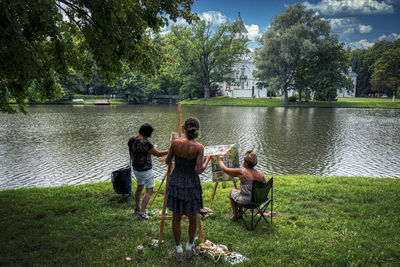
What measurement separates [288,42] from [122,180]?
46655mm

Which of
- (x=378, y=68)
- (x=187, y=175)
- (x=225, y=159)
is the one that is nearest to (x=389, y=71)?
(x=378, y=68)

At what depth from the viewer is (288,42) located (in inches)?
1843

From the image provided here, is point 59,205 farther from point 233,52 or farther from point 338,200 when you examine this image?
point 233,52

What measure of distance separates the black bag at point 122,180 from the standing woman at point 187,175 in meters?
2.57

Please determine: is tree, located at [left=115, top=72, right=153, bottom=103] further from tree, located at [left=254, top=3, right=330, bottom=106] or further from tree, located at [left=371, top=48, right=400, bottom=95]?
tree, located at [left=371, top=48, right=400, bottom=95]

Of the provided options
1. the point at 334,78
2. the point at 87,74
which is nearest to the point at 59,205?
the point at 87,74

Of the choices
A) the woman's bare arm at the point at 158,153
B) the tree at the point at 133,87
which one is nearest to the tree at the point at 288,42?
the tree at the point at 133,87

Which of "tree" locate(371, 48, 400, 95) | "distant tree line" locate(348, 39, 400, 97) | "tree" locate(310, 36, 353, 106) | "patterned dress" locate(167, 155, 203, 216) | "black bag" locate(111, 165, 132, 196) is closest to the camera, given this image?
"patterned dress" locate(167, 155, 203, 216)

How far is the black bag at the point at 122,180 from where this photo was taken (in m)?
6.42

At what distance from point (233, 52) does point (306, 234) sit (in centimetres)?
5462

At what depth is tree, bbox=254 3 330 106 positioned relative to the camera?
153 feet

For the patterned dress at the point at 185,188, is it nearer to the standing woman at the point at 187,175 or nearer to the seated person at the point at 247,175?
the standing woman at the point at 187,175

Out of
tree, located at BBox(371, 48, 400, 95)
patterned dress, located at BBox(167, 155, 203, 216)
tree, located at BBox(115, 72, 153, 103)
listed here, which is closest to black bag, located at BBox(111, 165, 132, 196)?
patterned dress, located at BBox(167, 155, 203, 216)

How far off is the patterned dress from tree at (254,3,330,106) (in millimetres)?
46205
